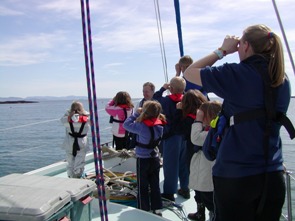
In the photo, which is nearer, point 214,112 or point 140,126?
point 214,112

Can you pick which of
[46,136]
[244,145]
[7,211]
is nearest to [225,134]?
[244,145]

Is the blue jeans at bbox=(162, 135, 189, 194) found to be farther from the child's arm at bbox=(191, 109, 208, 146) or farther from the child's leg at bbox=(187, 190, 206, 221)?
the child's arm at bbox=(191, 109, 208, 146)

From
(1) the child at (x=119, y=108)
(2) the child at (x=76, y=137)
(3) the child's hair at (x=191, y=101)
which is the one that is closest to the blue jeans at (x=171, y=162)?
(3) the child's hair at (x=191, y=101)

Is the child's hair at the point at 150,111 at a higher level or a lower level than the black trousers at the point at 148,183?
higher

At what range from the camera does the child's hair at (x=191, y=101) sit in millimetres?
3531

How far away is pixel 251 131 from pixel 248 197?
13.2 inches

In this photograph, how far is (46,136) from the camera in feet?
84.6

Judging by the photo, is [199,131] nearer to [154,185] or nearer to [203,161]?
[203,161]

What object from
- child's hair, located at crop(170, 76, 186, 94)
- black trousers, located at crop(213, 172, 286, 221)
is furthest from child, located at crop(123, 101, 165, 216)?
black trousers, located at crop(213, 172, 286, 221)

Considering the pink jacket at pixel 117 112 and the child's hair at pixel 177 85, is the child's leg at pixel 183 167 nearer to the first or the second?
the child's hair at pixel 177 85

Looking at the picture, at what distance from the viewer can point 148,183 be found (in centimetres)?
357

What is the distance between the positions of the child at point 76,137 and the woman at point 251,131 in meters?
3.24

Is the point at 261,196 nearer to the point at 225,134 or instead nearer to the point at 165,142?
the point at 225,134

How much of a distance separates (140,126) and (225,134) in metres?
1.70
